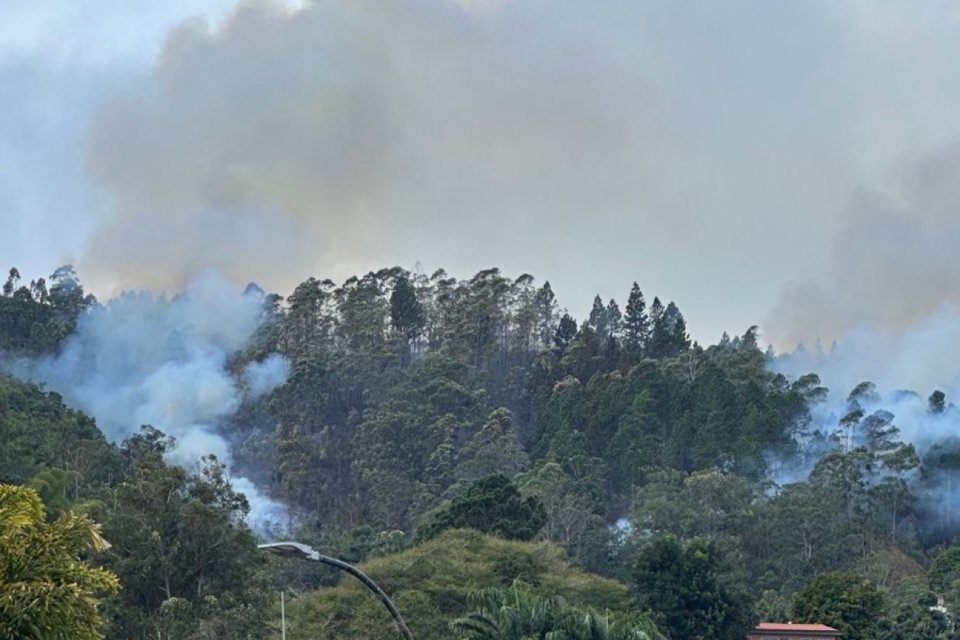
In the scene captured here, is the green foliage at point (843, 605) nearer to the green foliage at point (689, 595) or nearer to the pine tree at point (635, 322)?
the green foliage at point (689, 595)

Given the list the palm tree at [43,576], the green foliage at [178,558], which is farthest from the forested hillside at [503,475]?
the palm tree at [43,576]

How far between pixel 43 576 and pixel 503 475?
69.4 metres

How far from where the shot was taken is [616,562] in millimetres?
111750

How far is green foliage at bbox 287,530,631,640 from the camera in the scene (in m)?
69.8

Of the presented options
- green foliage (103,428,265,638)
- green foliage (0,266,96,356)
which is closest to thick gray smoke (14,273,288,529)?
green foliage (0,266,96,356)

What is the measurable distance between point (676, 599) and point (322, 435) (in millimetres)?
70448

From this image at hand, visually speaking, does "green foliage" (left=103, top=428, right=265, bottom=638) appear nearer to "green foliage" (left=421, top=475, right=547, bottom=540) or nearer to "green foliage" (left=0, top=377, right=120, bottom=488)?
"green foliage" (left=0, top=377, right=120, bottom=488)

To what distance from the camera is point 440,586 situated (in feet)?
250

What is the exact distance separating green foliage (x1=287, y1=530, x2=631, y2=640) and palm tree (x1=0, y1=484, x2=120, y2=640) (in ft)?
142

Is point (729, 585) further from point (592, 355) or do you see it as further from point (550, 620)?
point (592, 355)

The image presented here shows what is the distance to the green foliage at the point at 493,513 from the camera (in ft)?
295

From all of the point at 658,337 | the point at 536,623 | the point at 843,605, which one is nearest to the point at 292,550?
the point at 536,623

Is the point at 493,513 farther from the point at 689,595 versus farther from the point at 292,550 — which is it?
the point at 292,550

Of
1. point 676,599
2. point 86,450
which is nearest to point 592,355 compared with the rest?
point 86,450
